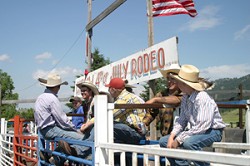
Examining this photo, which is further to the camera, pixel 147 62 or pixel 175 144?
pixel 147 62

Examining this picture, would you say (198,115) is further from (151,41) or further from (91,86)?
(151,41)

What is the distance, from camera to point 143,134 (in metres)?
3.71

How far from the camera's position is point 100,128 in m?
2.91

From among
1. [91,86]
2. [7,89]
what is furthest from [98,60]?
[91,86]

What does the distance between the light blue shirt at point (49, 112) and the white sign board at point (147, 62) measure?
1.69 m

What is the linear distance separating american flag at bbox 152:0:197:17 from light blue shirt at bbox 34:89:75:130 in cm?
261

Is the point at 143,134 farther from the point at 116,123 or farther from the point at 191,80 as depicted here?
the point at 191,80

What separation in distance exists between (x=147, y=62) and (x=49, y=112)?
2004 mm

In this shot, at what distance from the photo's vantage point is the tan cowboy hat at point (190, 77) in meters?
2.69

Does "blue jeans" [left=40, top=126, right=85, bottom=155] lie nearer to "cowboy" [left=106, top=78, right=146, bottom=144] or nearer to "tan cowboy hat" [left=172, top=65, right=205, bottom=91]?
"cowboy" [left=106, top=78, right=146, bottom=144]

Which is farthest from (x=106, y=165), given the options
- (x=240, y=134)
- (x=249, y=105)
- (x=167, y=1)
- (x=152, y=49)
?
(x=167, y=1)

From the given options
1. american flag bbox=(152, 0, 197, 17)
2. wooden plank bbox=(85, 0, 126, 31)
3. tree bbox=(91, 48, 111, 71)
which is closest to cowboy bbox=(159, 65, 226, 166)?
american flag bbox=(152, 0, 197, 17)

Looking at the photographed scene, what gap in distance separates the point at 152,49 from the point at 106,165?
2.67 metres

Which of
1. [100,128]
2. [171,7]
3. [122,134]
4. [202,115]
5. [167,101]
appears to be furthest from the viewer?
[171,7]
